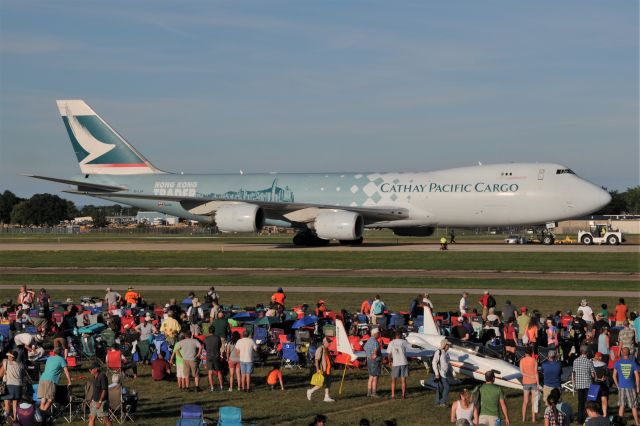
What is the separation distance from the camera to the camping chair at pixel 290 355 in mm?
24359

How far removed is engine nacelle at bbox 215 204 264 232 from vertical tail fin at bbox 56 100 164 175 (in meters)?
14.4

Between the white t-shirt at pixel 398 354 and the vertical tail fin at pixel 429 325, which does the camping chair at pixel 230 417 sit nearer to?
the white t-shirt at pixel 398 354

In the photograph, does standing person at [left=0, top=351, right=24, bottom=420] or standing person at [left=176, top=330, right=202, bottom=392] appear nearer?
standing person at [left=0, top=351, right=24, bottom=420]

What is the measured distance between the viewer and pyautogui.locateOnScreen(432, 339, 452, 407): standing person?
19.6 meters

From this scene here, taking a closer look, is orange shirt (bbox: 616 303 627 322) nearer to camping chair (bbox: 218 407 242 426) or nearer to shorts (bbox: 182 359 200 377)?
shorts (bbox: 182 359 200 377)

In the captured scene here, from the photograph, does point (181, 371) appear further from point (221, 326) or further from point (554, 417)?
point (554, 417)

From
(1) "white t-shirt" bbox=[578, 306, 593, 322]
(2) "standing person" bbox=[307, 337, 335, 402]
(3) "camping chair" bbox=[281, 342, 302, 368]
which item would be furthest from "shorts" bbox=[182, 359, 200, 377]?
(1) "white t-shirt" bbox=[578, 306, 593, 322]

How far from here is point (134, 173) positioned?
2926 inches

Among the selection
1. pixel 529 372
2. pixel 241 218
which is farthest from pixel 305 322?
pixel 241 218

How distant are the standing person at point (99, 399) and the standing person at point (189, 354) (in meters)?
4.24

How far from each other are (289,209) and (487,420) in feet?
156

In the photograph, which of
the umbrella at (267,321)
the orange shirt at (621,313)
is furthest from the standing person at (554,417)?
the orange shirt at (621,313)

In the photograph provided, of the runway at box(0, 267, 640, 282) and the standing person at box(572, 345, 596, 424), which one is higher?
the runway at box(0, 267, 640, 282)

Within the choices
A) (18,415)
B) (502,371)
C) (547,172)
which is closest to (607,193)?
(547,172)
